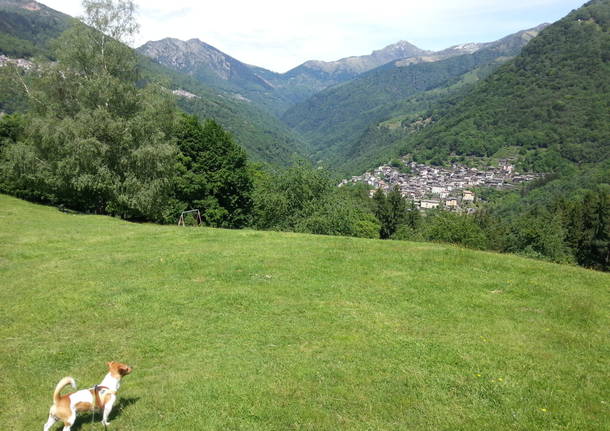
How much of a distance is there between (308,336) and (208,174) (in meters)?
41.0

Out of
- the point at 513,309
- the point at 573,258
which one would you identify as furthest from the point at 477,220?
the point at 513,309

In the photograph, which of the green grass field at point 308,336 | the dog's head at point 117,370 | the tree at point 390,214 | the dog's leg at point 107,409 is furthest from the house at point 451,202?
the dog's leg at point 107,409

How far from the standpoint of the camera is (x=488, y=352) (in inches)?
442

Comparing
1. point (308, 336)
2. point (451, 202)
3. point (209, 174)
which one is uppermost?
point (209, 174)

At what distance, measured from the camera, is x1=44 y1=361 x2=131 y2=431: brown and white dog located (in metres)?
7.13

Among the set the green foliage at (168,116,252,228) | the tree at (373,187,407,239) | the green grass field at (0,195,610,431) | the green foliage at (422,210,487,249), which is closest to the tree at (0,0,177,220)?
the green foliage at (168,116,252,228)

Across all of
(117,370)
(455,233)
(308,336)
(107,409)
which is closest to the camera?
(107,409)

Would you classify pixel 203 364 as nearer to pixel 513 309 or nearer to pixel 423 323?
pixel 423 323

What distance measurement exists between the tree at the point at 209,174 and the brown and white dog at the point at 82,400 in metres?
41.3

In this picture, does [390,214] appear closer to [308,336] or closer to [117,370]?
[308,336]

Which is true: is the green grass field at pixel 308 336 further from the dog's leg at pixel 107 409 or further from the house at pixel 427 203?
the house at pixel 427 203

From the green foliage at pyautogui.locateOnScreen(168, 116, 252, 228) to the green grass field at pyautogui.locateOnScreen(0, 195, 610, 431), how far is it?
28.0 meters

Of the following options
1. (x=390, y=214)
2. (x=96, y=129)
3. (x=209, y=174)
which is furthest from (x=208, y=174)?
(x=390, y=214)

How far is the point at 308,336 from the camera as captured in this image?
12266mm
